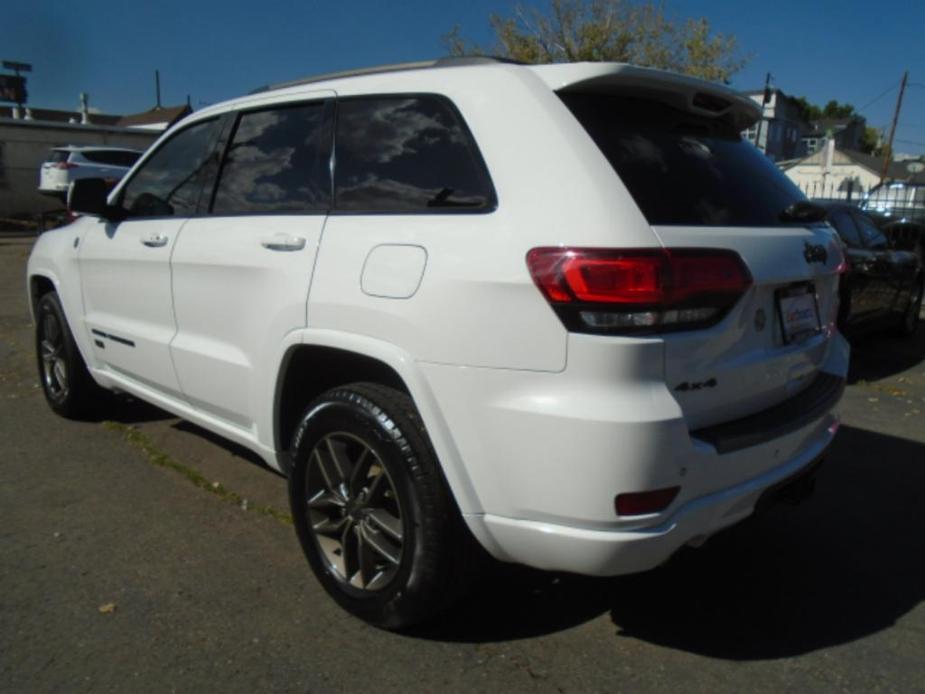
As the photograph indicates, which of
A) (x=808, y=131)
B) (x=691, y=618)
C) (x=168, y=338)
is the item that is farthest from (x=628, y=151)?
(x=808, y=131)

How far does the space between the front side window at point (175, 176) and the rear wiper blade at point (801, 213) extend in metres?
2.48

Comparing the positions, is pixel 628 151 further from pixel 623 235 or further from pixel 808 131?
pixel 808 131

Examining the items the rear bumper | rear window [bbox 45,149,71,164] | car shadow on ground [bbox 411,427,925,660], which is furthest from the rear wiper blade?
rear window [bbox 45,149,71,164]

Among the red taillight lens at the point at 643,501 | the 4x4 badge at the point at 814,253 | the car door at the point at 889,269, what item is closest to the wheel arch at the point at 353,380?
the red taillight lens at the point at 643,501

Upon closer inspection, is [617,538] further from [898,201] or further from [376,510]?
[898,201]

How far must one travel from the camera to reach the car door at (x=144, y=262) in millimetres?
3770

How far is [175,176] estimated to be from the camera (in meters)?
3.98

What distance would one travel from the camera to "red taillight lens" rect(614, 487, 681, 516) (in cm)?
220

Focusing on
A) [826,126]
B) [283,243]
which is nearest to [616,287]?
[283,243]

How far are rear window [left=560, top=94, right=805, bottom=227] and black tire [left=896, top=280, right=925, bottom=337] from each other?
6754 mm

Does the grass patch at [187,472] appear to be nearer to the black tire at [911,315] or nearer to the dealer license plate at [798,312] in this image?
the dealer license plate at [798,312]

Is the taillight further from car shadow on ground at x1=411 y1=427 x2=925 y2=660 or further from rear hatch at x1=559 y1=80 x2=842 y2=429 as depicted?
car shadow on ground at x1=411 y1=427 x2=925 y2=660

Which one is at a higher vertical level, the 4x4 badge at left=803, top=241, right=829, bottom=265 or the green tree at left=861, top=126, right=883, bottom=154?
the green tree at left=861, top=126, right=883, bottom=154

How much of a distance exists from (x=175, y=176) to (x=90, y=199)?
0.54 meters
